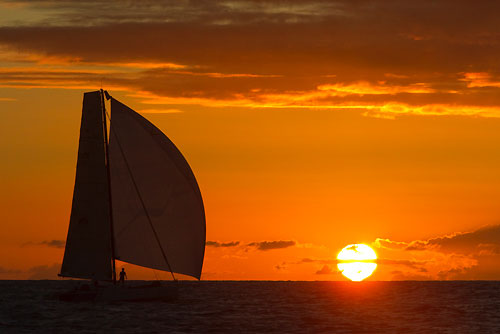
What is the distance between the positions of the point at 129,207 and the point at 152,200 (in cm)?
175

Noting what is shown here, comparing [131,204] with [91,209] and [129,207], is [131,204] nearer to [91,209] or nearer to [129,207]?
[129,207]

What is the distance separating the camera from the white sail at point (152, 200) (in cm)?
6462

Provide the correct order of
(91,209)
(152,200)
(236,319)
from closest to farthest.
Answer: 1. (91,209)
2. (152,200)
3. (236,319)

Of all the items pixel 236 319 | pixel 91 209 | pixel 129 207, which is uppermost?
pixel 129 207

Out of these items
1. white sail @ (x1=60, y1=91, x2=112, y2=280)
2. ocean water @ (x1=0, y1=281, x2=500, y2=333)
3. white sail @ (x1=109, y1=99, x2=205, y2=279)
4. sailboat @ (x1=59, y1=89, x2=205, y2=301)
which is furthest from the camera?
white sail @ (x1=109, y1=99, x2=205, y2=279)

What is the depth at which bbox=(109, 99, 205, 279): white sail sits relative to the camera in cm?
6462

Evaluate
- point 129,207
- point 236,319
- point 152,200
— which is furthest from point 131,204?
point 236,319

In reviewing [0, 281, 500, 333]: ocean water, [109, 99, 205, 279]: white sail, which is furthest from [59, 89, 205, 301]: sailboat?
[0, 281, 500, 333]: ocean water

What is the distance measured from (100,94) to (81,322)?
16072 mm

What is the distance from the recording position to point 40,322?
6525 centimetres

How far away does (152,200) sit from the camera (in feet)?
215

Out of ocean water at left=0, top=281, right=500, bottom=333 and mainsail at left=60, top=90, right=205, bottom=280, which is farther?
mainsail at left=60, top=90, right=205, bottom=280

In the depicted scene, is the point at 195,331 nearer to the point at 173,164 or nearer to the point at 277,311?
the point at 173,164

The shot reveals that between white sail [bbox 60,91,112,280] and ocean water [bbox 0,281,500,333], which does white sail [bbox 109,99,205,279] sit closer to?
white sail [bbox 60,91,112,280]
